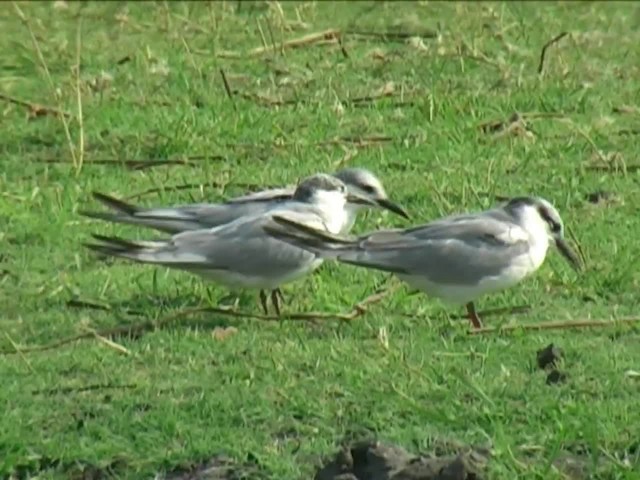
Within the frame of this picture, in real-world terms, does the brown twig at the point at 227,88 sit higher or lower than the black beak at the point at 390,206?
lower

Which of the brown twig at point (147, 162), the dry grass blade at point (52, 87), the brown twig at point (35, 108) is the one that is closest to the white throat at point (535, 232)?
the brown twig at point (147, 162)

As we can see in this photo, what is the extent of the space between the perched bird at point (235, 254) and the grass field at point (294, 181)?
0.59ft

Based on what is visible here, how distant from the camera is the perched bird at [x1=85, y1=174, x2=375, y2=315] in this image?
7648 mm

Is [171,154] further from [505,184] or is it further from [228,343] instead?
[228,343]

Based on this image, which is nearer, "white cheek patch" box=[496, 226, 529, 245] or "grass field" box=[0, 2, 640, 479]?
"grass field" box=[0, 2, 640, 479]

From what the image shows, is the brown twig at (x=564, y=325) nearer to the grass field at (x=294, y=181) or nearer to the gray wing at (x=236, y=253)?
the grass field at (x=294, y=181)

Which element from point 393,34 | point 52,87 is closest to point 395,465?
point 52,87

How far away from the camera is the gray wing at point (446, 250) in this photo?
24.7 feet

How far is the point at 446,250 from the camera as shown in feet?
24.9

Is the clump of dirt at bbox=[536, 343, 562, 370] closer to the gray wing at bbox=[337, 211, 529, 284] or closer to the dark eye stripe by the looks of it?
the gray wing at bbox=[337, 211, 529, 284]

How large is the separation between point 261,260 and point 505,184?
6.51ft

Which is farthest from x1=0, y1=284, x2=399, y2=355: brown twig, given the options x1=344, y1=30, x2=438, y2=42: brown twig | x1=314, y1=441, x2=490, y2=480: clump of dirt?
x1=344, y1=30, x2=438, y2=42: brown twig

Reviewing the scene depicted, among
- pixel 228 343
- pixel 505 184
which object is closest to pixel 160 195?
pixel 505 184

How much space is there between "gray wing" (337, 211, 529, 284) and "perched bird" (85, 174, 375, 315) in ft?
0.79
